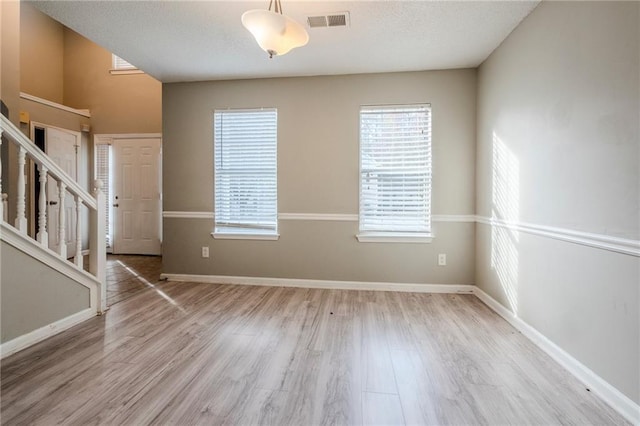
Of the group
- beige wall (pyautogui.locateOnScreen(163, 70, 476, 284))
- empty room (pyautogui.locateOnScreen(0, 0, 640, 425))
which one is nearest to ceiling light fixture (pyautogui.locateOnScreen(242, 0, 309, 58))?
empty room (pyautogui.locateOnScreen(0, 0, 640, 425))

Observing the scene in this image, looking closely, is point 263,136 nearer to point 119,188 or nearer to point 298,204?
point 298,204

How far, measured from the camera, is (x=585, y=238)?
1721mm

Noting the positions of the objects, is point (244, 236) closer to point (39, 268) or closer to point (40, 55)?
point (39, 268)

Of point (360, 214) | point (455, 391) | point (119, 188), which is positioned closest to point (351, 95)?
point (360, 214)

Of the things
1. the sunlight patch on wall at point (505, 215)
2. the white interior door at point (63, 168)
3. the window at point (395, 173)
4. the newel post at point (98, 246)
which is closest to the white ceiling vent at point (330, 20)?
the window at point (395, 173)

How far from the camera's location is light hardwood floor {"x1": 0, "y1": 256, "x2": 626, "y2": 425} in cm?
145

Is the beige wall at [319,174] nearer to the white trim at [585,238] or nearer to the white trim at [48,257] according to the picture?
the white trim at [585,238]

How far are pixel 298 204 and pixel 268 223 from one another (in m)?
0.45

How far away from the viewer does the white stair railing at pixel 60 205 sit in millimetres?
2105

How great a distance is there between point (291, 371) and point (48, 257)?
200 centimetres

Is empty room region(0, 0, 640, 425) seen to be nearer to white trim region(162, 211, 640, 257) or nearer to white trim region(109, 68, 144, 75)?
white trim region(162, 211, 640, 257)

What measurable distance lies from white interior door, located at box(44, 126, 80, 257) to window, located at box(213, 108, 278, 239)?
2.69 m

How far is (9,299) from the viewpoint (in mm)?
1951

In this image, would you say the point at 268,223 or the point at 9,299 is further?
the point at 268,223
